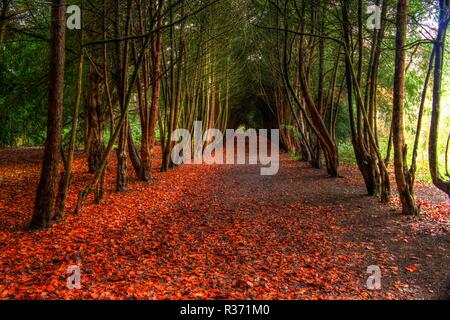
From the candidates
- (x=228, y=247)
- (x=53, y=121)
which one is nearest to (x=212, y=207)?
(x=228, y=247)

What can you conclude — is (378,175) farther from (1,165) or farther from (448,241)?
(1,165)

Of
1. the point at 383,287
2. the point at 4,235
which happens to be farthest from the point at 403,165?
the point at 4,235

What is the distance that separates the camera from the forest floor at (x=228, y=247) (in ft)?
14.1

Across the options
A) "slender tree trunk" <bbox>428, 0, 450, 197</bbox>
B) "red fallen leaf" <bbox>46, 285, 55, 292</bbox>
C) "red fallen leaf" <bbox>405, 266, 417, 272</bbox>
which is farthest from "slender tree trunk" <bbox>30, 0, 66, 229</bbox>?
"slender tree trunk" <bbox>428, 0, 450, 197</bbox>

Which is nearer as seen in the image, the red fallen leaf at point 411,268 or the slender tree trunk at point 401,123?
the red fallen leaf at point 411,268

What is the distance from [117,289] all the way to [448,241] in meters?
5.25

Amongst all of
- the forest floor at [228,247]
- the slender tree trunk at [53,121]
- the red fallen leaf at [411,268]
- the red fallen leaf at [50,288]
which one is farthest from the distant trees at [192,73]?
the red fallen leaf at [50,288]

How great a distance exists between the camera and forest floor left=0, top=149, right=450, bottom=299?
4289 mm

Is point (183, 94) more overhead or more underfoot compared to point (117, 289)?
more overhead

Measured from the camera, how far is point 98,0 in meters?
9.96

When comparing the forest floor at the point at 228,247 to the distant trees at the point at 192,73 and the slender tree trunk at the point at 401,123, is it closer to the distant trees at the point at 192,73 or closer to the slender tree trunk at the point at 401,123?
the slender tree trunk at the point at 401,123

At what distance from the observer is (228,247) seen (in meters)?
5.81

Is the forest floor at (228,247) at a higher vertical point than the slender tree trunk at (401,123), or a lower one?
lower

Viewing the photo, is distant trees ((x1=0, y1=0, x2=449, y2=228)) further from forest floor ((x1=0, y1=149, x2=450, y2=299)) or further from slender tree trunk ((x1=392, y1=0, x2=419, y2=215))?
forest floor ((x1=0, y1=149, x2=450, y2=299))
